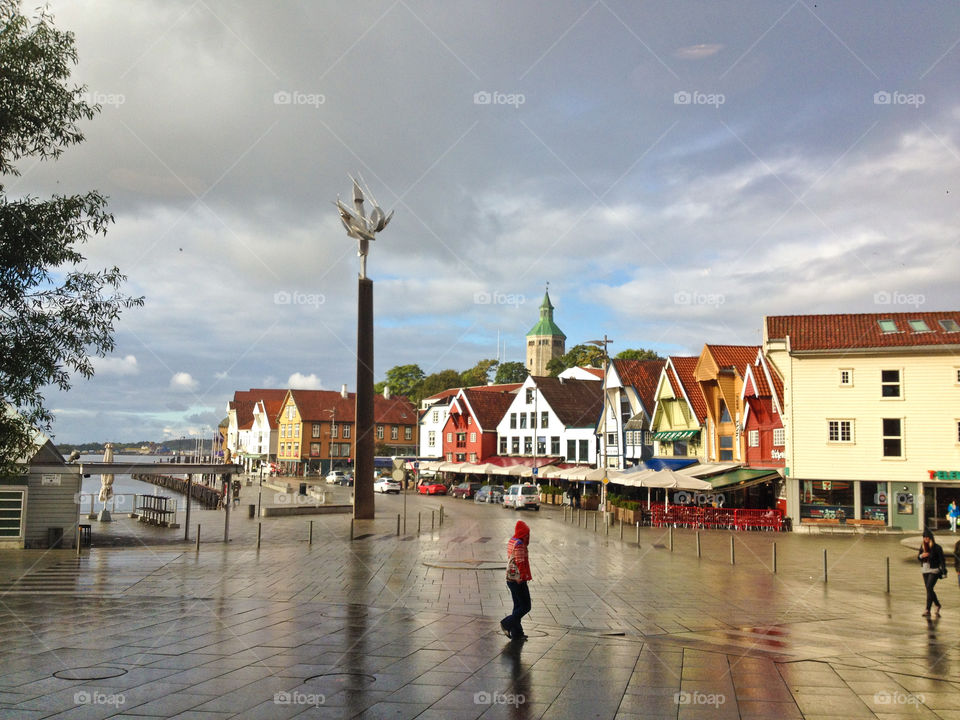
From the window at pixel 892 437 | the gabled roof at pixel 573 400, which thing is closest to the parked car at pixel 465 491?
the gabled roof at pixel 573 400

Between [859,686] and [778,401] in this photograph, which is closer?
[859,686]

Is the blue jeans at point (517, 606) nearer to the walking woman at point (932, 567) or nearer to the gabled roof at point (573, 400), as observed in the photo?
the walking woman at point (932, 567)

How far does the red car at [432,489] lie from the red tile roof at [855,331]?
39404mm

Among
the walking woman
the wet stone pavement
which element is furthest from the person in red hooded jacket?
the walking woman

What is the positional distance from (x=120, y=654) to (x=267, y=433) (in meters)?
119

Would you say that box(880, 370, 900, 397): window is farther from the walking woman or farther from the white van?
the white van

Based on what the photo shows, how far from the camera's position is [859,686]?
9.95 meters

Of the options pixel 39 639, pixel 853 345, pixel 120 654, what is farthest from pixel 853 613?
pixel 853 345

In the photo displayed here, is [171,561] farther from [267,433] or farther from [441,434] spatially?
[267,433]

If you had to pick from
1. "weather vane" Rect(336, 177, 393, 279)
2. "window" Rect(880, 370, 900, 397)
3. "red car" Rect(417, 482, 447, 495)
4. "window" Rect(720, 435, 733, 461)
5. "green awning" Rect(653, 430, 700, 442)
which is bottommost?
"red car" Rect(417, 482, 447, 495)

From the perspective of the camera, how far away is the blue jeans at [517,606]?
12.4 metres

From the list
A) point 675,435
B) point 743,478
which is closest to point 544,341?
point 675,435

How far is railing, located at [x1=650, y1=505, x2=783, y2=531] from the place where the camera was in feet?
126

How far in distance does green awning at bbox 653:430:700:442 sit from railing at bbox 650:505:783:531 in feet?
39.3
